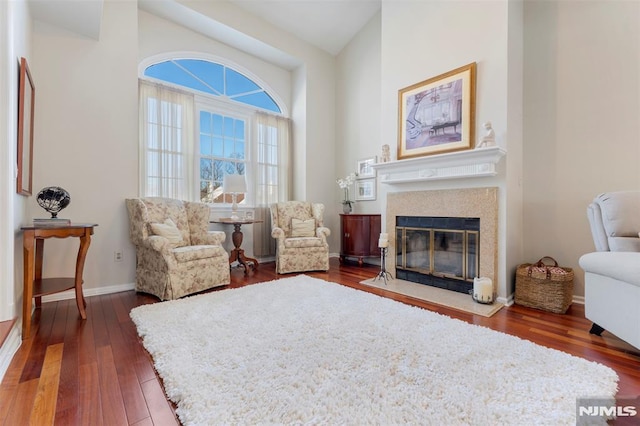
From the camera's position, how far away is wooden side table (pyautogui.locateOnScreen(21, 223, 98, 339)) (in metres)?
1.95

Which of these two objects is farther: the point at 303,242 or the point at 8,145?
the point at 303,242

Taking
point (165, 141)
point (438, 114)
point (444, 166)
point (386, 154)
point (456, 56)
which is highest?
point (456, 56)

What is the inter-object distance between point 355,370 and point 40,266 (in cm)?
292

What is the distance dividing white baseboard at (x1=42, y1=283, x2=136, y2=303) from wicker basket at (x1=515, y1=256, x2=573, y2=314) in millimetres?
4082

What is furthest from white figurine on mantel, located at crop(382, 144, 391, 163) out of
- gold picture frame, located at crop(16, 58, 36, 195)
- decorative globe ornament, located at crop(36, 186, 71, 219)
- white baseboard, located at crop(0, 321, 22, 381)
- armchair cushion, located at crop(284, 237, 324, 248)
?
white baseboard, located at crop(0, 321, 22, 381)

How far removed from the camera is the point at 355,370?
152 centimetres

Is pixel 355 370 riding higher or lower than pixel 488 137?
lower

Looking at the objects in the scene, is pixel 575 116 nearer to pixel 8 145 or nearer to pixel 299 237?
pixel 299 237

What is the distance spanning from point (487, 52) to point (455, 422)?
323 centimetres

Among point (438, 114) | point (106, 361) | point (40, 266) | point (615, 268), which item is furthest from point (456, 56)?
point (40, 266)

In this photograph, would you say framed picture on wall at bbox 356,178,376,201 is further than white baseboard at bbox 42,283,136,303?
Yes

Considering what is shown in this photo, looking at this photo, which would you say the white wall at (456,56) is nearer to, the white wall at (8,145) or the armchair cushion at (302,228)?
the armchair cushion at (302,228)

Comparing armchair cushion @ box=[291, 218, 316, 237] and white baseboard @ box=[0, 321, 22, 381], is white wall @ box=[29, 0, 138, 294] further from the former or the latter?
armchair cushion @ box=[291, 218, 316, 237]

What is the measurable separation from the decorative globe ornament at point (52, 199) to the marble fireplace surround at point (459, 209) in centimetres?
339
